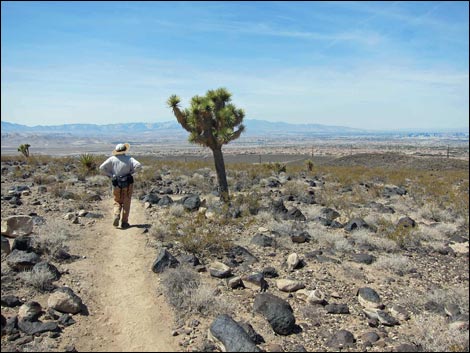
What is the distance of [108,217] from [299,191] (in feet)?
26.7

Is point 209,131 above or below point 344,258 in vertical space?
above

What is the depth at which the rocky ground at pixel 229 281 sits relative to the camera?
4.92 m

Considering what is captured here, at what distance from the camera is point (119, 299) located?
18.7 feet

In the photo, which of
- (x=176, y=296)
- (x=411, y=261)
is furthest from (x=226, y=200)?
(x=176, y=296)

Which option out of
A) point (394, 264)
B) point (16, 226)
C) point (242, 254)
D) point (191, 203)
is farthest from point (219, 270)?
point (191, 203)

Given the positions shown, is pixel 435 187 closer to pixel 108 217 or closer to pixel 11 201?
pixel 108 217

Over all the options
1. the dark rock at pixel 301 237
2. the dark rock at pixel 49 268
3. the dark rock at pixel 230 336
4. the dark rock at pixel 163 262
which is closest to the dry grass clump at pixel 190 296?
the dark rock at pixel 163 262

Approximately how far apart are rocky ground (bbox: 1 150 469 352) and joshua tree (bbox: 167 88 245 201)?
10.8ft

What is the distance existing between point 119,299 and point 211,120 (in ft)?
31.5

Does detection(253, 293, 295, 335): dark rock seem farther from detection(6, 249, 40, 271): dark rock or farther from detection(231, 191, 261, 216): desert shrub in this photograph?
detection(231, 191, 261, 216): desert shrub

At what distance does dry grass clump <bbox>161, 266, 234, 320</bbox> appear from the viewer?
217 inches

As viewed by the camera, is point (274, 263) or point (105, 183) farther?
point (105, 183)

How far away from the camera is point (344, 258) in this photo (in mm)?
8164

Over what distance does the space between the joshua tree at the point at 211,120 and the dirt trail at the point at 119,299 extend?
6280mm
